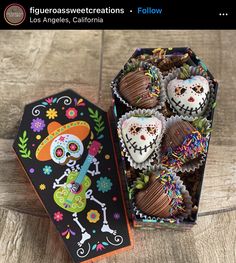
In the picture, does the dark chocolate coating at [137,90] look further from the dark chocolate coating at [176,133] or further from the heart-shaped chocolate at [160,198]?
the heart-shaped chocolate at [160,198]

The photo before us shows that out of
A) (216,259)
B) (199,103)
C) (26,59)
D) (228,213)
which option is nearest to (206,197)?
(228,213)

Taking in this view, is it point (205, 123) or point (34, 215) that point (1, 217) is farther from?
point (205, 123)

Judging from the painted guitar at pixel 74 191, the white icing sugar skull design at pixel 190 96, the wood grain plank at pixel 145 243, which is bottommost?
the wood grain plank at pixel 145 243
